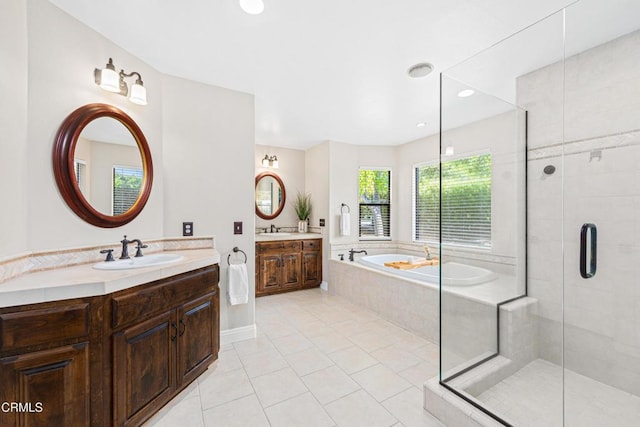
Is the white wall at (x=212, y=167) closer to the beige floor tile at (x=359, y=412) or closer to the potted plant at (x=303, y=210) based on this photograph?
the beige floor tile at (x=359, y=412)

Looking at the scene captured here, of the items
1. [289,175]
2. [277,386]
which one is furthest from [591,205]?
[289,175]

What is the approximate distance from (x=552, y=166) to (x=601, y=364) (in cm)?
140

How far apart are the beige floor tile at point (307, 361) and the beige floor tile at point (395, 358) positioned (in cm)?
46

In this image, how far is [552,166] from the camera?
1976 mm

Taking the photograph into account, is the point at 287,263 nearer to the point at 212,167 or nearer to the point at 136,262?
the point at 212,167

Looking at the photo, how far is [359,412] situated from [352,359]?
606 millimetres

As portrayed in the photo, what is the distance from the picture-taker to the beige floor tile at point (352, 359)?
6.97ft

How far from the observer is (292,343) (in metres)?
2.53

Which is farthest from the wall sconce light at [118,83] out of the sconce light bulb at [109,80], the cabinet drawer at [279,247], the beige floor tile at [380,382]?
the beige floor tile at [380,382]

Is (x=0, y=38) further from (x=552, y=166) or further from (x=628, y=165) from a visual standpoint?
(x=628, y=165)

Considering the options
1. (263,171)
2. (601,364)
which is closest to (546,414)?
(601,364)

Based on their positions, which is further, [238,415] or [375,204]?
[375,204]

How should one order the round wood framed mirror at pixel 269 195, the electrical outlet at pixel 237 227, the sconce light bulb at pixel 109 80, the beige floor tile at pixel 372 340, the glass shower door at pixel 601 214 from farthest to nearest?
the round wood framed mirror at pixel 269 195
the electrical outlet at pixel 237 227
the beige floor tile at pixel 372 340
the sconce light bulb at pixel 109 80
the glass shower door at pixel 601 214

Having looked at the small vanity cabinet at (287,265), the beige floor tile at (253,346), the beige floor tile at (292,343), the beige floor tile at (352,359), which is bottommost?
the beige floor tile at (253,346)
